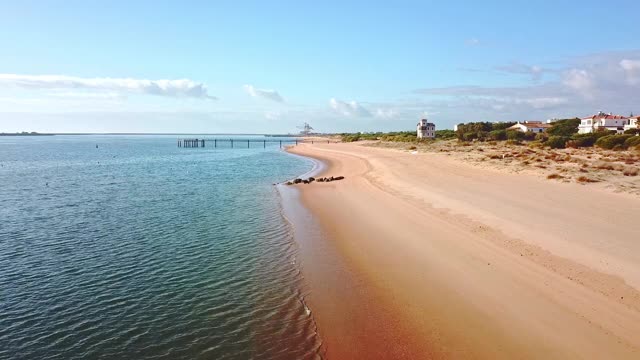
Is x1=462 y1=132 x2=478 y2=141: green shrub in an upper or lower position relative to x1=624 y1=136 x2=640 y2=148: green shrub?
upper

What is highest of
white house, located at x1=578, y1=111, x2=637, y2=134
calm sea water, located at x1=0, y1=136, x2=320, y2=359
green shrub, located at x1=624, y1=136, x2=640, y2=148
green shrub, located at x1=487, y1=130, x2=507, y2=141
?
white house, located at x1=578, y1=111, x2=637, y2=134

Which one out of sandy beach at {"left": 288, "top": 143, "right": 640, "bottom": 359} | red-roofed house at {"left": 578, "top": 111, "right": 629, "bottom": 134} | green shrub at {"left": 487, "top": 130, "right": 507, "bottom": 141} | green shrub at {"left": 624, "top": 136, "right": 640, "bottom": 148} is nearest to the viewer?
sandy beach at {"left": 288, "top": 143, "right": 640, "bottom": 359}

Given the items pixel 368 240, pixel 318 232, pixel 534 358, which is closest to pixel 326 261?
pixel 368 240

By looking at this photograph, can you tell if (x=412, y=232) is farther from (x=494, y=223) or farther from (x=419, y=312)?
(x=419, y=312)

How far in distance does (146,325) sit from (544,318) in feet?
30.6

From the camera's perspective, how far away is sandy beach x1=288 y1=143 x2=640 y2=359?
334 inches

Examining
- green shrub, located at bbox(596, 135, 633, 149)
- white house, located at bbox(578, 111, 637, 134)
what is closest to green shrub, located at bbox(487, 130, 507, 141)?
white house, located at bbox(578, 111, 637, 134)

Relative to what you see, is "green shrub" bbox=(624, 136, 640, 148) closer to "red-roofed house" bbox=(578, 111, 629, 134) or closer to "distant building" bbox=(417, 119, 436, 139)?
"red-roofed house" bbox=(578, 111, 629, 134)

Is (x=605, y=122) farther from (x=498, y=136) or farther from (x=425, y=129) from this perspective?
(x=425, y=129)

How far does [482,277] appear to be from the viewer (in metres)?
11.9

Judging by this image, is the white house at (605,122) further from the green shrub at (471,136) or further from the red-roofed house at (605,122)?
the green shrub at (471,136)

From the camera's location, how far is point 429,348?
8.36 m

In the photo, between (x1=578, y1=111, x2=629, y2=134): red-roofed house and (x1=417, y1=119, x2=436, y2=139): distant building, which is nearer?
(x1=578, y1=111, x2=629, y2=134): red-roofed house

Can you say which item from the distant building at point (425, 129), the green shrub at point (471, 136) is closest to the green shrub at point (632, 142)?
the green shrub at point (471, 136)
